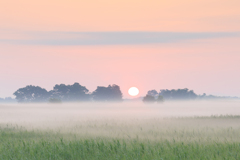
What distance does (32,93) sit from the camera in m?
119

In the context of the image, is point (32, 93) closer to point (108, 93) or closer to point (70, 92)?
point (70, 92)

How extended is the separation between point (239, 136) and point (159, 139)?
17.9ft

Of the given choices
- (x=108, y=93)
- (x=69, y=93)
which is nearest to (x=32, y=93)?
(x=69, y=93)

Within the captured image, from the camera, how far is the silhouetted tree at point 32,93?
4587 inches

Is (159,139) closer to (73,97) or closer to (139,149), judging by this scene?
(139,149)

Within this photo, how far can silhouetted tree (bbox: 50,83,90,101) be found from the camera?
115 metres

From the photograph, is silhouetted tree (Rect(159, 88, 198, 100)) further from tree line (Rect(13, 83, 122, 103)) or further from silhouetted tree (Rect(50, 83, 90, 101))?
silhouetted tree (Rect(50, 83, 90, 101))

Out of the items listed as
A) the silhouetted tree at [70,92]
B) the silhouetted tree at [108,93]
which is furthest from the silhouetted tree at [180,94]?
the silhouetted tree at [70,92]

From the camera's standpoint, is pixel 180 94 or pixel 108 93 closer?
pixel 108 93

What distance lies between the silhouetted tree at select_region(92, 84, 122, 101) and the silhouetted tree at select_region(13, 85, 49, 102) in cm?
1939

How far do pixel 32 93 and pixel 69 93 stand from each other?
15162mm

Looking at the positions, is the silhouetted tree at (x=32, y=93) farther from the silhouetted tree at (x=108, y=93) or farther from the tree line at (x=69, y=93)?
the silhouetted tree at (x=108, y=93)

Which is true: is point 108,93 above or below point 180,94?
above

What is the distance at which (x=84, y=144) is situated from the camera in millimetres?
15961
